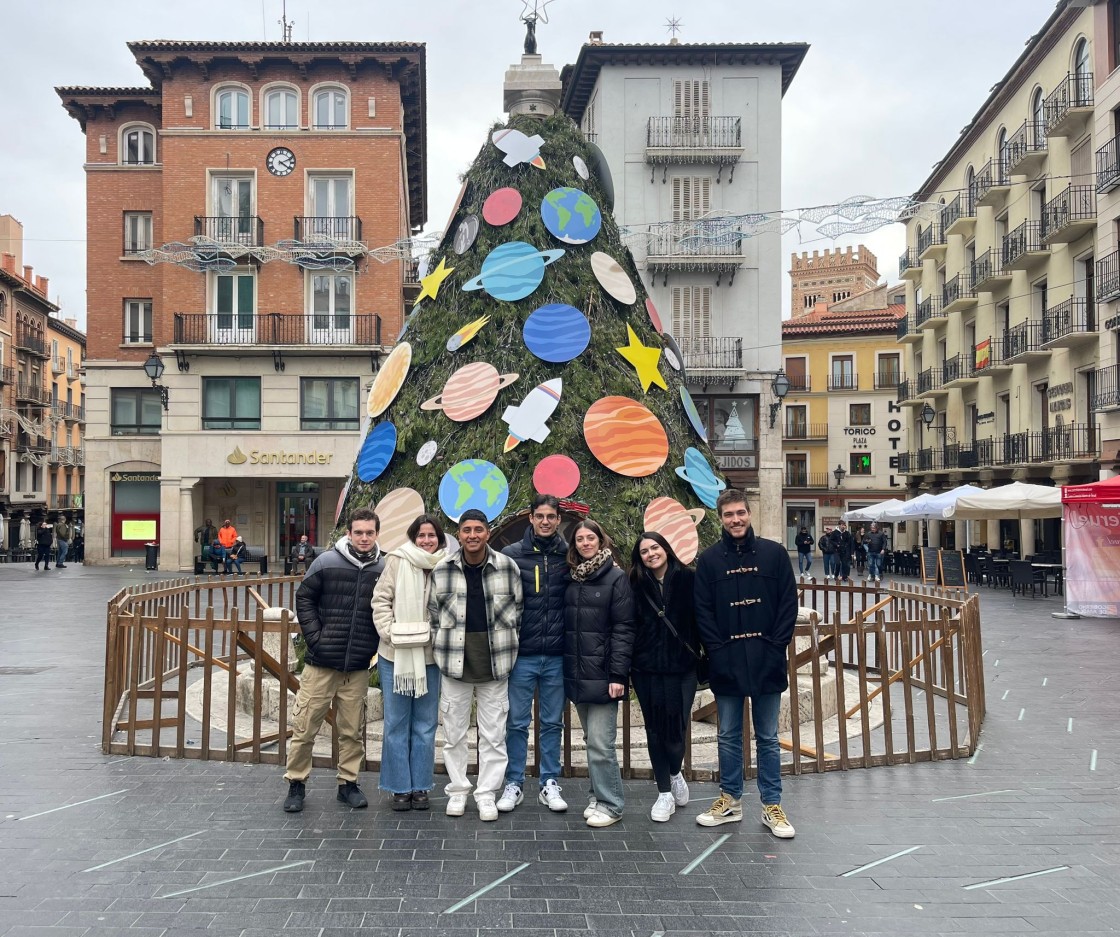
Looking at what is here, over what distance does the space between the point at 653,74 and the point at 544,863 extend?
31.7m

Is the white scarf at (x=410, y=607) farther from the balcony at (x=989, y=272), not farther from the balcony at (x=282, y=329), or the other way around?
the balcony at (x=989, y=272)

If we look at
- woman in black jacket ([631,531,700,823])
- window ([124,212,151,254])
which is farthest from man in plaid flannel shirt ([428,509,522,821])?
window ([124,212,151,254])

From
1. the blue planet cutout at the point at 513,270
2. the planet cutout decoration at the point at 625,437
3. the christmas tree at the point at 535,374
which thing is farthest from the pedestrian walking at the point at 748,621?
the blue planet cutout at the point at 513,270

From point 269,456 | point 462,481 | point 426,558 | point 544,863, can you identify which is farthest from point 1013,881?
point 269,456

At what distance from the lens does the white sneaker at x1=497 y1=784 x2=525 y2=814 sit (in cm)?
559

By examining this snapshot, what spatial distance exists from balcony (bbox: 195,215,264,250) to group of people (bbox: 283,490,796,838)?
A: 25.3m

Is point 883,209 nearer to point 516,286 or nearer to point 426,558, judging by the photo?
point 516,286

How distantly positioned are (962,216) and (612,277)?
31439mm

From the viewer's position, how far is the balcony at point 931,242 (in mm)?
38125

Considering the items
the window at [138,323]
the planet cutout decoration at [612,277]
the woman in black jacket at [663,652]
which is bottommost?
the woman in black jacket at [663,652]

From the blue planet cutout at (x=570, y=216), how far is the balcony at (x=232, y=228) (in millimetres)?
22033

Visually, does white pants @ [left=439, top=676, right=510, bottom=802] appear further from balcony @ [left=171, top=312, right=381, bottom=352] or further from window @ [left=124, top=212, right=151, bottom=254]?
window @ [left=124, top=212, right=151, bottom=254]

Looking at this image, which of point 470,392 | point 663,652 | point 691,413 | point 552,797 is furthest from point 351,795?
point 691,413

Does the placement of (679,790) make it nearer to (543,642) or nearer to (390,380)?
(543,642)
